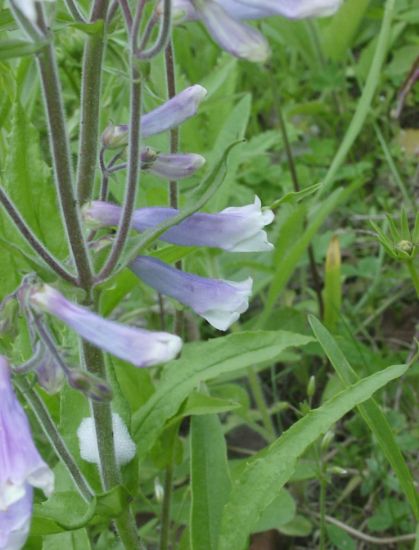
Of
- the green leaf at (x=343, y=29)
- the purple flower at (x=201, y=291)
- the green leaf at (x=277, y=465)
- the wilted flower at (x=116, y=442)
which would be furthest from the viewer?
the green leaf at (x=343, y=29)

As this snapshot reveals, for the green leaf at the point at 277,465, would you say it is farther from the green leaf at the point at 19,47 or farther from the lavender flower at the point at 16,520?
the green leaf at the point at 19,47

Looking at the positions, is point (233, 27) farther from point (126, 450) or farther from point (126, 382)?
point (126, 382)

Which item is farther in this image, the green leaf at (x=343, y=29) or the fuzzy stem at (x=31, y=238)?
the green leaf at (x=343, y=29)

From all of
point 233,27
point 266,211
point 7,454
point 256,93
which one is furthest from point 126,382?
point 256,93

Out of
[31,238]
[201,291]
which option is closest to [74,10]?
[31,238]

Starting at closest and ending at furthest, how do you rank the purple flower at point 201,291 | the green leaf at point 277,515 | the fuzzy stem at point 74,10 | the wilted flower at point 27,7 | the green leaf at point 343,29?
the wilted flower at point 27,7, the fuzzy stem at point 74,10, the purple flower at point 201,291, the green leaf at point 277,515, the green leaf at point 343,29

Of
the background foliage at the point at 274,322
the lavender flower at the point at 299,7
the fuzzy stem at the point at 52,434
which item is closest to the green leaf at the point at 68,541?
the background foliage at the point at 274,322
